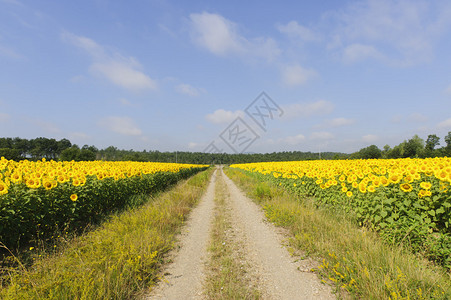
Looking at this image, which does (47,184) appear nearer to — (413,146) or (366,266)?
(366,266)

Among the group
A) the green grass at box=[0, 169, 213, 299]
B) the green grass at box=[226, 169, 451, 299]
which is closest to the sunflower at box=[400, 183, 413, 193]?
the green grass at box=[226, 169, 451, 299]

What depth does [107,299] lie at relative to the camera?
2.76 metres

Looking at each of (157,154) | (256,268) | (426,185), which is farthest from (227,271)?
(157,154)

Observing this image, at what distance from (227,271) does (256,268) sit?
66cm

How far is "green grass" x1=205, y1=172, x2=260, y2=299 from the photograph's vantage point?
3.12m

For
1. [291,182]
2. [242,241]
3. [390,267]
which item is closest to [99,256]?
[242,241]

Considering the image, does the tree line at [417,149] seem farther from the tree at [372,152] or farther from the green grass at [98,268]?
the green grass at [98,268]

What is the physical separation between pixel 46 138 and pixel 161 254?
439 ft

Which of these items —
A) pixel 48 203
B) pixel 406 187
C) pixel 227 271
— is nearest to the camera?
pixel 227 271

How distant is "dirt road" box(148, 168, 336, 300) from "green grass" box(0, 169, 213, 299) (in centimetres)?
42

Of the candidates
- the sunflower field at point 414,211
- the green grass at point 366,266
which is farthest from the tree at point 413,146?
the green grass at point 366,266

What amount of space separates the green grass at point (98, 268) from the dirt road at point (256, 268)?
420 millimetres

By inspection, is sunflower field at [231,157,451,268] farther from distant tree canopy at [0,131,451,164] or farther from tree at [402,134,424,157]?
tree at [402,134,424,157]

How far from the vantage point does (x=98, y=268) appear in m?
3.46
